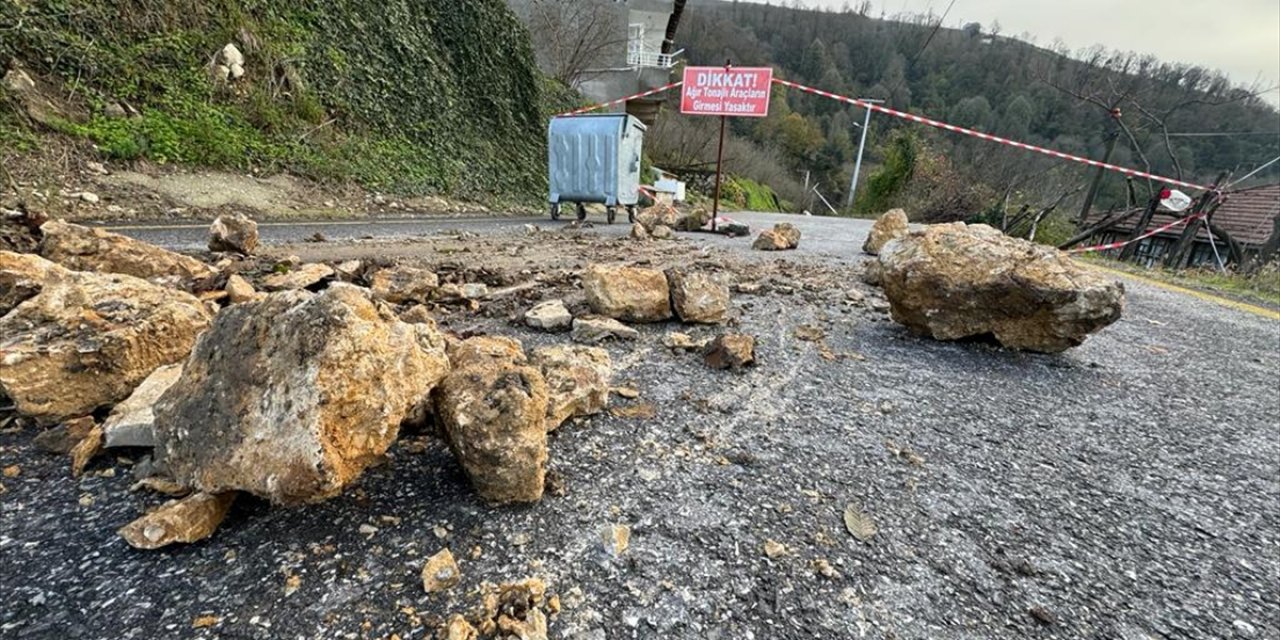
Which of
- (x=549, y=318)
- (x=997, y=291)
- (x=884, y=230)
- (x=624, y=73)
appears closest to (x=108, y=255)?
(x=549, y=318)

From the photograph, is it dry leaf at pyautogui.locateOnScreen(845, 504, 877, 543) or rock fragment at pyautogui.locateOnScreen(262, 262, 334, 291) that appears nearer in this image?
dry leaf at pyautogui.locateOnScreen(845, 504, 877, 543)

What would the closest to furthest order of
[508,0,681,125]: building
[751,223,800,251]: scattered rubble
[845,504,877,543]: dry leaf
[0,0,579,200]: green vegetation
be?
1. [845,504,877,543]: dry leaf
2. [0,0,579,200]: green vegetation
3. [751,223,800,251]: scattered rubble
4. [508,0,681,125]: building

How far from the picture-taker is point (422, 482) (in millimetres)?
1141

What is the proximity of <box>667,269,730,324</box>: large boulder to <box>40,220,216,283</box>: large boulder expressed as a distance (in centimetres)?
200

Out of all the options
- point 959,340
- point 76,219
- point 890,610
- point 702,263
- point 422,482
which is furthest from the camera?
point 702,263

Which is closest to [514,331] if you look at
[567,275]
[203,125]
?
[567,275]

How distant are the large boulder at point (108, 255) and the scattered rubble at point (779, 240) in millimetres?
4609

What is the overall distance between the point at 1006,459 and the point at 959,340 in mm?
1158

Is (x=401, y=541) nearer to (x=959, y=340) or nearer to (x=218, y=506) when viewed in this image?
(x=218, y=506)

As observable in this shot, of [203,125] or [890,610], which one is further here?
[203,125]

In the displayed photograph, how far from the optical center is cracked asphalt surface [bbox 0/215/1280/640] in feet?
2.77

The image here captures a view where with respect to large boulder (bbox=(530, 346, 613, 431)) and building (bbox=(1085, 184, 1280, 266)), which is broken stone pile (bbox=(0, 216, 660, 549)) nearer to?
large boulder (bbox=(530, 346, 613, 431))

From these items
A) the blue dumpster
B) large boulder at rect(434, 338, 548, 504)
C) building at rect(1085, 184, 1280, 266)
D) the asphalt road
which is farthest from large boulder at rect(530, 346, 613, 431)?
building at rect(1085, 184, 1280, 266)

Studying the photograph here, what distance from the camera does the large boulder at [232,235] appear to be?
9.59ft
